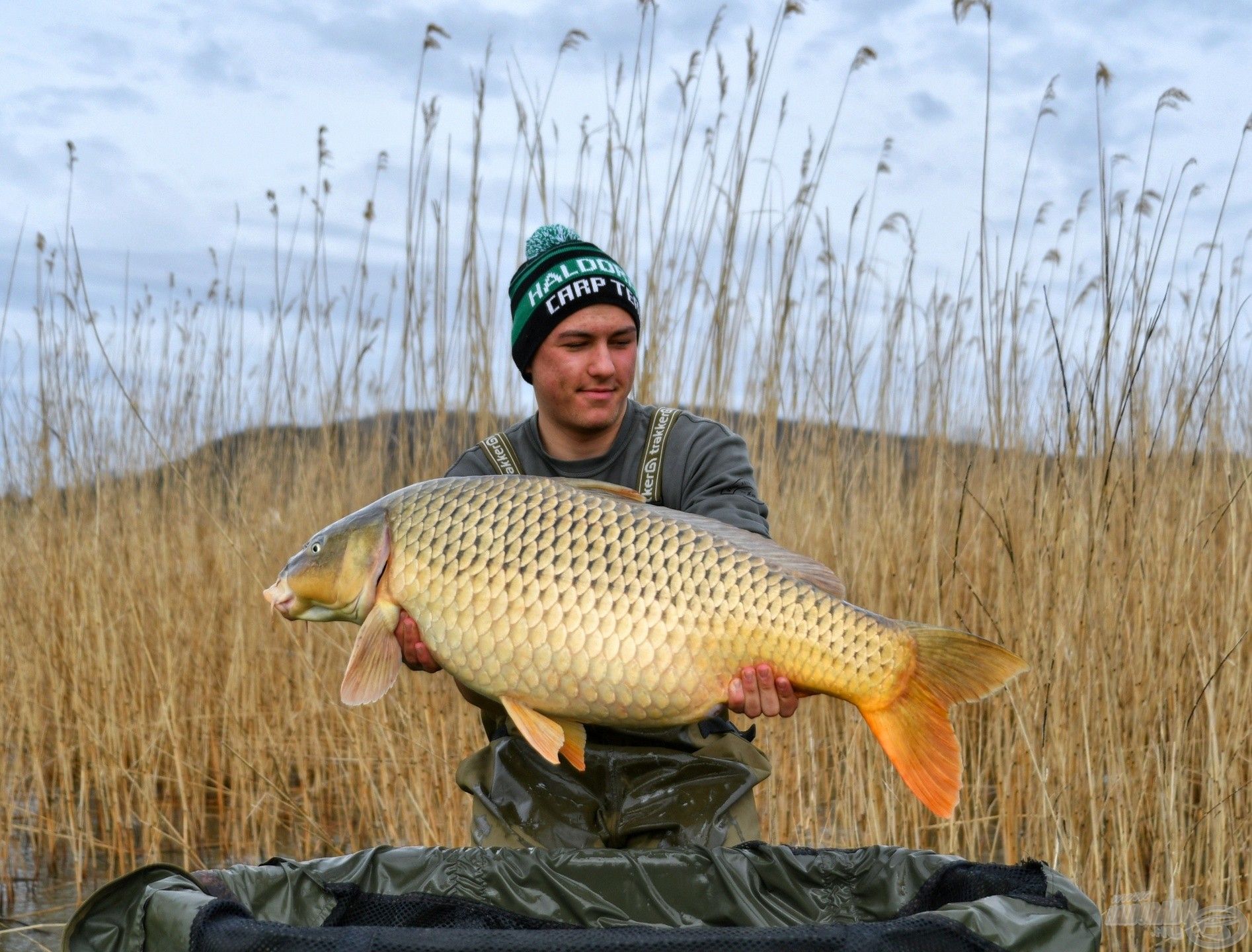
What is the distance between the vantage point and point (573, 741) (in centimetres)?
148

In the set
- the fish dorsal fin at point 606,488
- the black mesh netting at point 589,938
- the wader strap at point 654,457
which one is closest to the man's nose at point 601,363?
the wader strap at point 654,457

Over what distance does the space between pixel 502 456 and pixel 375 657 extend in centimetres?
44

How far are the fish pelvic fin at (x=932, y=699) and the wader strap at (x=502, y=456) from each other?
2.21ft

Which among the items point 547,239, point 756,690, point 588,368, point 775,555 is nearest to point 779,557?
point 775,555

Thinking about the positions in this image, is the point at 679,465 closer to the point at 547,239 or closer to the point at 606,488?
the point at 606,488

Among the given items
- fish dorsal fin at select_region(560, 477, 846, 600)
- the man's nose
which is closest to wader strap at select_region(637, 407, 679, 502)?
the man's nose

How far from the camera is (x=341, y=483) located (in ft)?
11.3

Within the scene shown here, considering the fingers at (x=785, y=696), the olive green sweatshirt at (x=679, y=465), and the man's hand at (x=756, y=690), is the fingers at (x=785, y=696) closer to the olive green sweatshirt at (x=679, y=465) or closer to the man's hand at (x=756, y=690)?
the man's hand at (x=756, y=690)

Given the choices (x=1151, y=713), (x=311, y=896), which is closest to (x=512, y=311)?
(x=311, y=896)

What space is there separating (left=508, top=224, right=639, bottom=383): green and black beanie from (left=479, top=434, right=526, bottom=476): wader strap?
0.38ft

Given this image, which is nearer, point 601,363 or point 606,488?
point 606,488

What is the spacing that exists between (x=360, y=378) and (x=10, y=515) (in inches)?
55.4

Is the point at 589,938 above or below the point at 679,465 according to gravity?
below

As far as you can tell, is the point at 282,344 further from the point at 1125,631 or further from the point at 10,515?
the point at 1125,631
